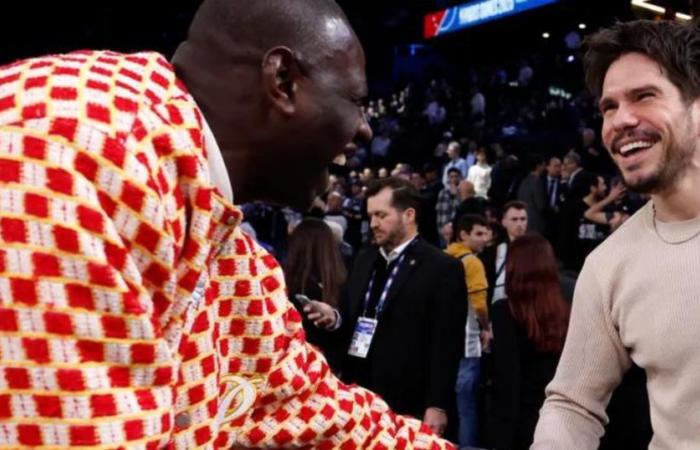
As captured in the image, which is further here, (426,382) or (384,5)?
(384,5)

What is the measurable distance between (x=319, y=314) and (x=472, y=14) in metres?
12.7

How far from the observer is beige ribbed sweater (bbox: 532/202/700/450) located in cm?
201

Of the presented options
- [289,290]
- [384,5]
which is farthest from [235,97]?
[384,5]

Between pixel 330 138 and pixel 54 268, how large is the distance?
546 millimetres

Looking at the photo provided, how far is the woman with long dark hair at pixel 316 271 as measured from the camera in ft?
14.7

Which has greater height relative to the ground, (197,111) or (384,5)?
(384,5)

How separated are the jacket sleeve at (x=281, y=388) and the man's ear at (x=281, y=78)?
328mm

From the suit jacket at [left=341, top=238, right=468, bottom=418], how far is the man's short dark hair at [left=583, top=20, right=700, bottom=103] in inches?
88.2

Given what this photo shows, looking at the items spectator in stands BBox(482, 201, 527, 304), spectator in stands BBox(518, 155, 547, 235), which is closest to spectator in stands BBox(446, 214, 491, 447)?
spectator in stands BBox(482, 201, 527, 304)

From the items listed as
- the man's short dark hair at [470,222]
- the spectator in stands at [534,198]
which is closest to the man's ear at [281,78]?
the man's short dark hair at [470,222]

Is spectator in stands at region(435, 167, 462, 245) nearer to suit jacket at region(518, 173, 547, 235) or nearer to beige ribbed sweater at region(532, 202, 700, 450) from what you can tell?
suit jacket at region(518, 173, 547, 235)

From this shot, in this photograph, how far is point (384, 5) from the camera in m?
23.1

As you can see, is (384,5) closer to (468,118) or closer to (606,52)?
(468,118)

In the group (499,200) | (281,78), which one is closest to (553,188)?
(499,200)
